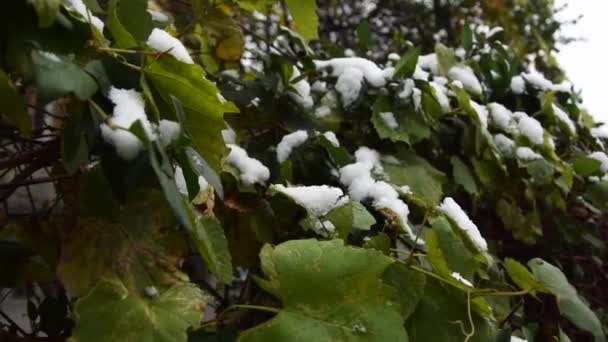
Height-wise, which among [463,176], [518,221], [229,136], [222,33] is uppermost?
[222,33]

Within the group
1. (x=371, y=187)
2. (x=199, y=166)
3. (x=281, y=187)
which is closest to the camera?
(x=199, y=166)

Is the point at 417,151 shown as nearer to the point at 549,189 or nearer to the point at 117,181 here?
the point at 549,189

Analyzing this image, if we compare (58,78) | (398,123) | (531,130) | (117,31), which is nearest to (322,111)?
(398,123)

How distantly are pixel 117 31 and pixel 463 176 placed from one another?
921mm

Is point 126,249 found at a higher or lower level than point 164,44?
lower

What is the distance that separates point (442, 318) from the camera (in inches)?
33.1

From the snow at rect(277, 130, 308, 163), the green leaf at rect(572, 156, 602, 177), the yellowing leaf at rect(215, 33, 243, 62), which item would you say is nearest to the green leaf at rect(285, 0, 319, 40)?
the snow at rect(277, 130, 308, 163)

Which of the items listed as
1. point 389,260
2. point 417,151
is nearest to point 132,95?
point 389,260

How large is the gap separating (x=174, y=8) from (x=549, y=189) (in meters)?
1.01

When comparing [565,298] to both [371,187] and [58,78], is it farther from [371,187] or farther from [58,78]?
[58,78]

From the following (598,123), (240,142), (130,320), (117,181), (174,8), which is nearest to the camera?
(117,181)

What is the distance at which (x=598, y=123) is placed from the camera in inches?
78.7

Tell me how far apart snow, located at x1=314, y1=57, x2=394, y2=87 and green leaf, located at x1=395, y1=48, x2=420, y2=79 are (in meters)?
0.03

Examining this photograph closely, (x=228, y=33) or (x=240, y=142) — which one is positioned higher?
(x=228, y=33)
